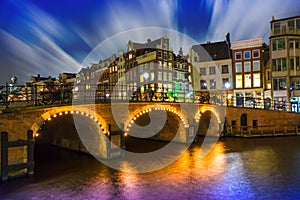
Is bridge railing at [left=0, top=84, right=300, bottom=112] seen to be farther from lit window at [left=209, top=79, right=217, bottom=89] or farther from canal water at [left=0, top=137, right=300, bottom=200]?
lit window at [left=209, top=79, right=217, bottom=89]

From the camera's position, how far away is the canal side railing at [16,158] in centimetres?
1279

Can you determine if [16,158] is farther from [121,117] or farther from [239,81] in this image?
[239,81]

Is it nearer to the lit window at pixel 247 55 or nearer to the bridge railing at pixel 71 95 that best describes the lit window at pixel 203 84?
the lit window at pixel 247 55

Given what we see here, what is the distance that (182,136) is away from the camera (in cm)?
2483

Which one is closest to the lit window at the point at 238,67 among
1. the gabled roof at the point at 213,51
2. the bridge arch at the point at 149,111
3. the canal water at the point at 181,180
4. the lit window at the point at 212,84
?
the gabled roof at the point at 213,51

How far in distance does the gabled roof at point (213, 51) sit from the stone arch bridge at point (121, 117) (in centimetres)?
1622

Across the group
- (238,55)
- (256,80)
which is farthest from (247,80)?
(238,55)

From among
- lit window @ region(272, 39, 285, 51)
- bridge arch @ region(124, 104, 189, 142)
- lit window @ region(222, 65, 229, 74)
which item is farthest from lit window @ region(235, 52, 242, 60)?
bridge arch @ region(124, 104, 189, 142)

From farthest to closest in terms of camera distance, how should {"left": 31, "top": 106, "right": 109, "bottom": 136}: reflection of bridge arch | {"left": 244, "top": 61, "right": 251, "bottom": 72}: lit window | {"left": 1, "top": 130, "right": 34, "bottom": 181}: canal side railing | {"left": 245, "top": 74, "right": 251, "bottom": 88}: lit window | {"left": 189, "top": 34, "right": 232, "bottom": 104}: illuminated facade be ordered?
1. {"left": 189, "top": 34, "right": 232, "bottom": 104}: illuminated facade
2. {"left": 245, "top": 74, "right": 251, "bottom": 88}: lit window
3. {"left": 244, "top": 61, "right": 251, "bottom": 72}: lit window
4. {"left": 31, "top": 106, "right": 109, "bottom": 136}: reflection of bridge arch
5. {"left": 1, "top": 130, "right": 34, "bottom": 181}: canal side railing

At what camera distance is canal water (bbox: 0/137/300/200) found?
1079 cm

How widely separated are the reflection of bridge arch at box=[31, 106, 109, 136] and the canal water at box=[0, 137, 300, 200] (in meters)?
2.55

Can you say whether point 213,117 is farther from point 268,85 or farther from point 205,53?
point 205,53

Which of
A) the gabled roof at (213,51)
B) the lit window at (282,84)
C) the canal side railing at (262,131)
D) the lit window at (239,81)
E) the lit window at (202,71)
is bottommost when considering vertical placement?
the canal side railing at (262,131)

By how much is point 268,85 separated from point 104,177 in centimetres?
3395
